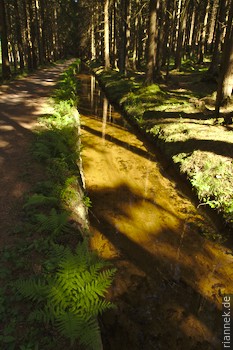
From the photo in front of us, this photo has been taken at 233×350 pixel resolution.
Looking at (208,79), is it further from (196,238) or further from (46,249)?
(46,249)

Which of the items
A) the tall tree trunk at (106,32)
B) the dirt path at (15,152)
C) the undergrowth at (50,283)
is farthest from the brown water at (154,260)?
the tall tree trunk at (106,32)

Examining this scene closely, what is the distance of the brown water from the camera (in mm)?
4602

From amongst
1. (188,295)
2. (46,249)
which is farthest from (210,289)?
(46,249)

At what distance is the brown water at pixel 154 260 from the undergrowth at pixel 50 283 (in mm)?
887

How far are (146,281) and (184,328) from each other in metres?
1.09

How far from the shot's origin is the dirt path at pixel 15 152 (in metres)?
5.38

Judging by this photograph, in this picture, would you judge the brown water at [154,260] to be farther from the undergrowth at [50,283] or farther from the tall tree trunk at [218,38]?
the tall tree trunk at [218,38]

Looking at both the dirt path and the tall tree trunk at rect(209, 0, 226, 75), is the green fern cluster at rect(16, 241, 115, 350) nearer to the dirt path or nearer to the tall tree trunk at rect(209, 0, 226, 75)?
the dirt path

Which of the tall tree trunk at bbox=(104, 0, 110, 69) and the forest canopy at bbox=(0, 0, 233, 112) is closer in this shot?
the forest canopy at bbox=(0, 0, 233, 112)

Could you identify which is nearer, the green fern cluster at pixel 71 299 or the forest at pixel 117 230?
the green fern cluster at pixel 71 299

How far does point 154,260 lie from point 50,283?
297cm

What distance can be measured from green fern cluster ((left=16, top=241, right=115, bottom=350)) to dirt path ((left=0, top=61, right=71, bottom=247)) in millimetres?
1366

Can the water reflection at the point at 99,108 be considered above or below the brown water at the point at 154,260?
above

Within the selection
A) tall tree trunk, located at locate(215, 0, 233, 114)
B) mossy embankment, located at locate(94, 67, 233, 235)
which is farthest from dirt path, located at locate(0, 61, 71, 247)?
tall tree trunk, located at locate(215, 0, 233, 114)
